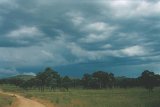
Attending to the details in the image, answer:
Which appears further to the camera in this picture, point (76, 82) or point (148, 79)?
point (76, 82)

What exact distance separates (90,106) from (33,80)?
356 feet

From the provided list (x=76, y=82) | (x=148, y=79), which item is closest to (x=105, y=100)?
(x=148, y=79)

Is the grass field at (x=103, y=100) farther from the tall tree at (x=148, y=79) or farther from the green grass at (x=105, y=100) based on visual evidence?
the tall tree at (x=148, y=79)

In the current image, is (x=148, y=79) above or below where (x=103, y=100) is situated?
above

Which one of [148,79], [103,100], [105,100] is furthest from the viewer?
[148,79]

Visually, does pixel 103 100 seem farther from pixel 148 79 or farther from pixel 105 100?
pixel 148 79

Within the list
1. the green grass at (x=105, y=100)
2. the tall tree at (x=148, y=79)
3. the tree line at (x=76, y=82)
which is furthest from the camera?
the tree line at (x=76, y=82)

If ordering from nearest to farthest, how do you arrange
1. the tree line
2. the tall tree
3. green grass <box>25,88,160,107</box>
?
green grass <box>25,88,160,107</box> → the tall tree → the tree line

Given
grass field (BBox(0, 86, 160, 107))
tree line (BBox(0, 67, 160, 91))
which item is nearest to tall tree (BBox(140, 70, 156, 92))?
grass field (BBox(0, 86, 160, 107))

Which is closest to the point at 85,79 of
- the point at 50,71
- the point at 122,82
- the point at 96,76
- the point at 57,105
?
the point at 96,76

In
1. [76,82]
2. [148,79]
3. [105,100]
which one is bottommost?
[105,100]

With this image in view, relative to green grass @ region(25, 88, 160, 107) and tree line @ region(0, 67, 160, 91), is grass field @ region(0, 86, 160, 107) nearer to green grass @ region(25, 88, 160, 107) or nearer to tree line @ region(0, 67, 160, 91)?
green grass @ region(25, 88, 160, 107)

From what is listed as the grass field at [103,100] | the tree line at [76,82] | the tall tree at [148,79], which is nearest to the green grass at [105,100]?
the grass field at [103,100]

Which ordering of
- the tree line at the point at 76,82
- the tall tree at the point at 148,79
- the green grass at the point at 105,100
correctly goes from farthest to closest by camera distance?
the tree line at the point at 76,82 < the tall tree at the point at 148,79 < the green grass at the point at 105,100
